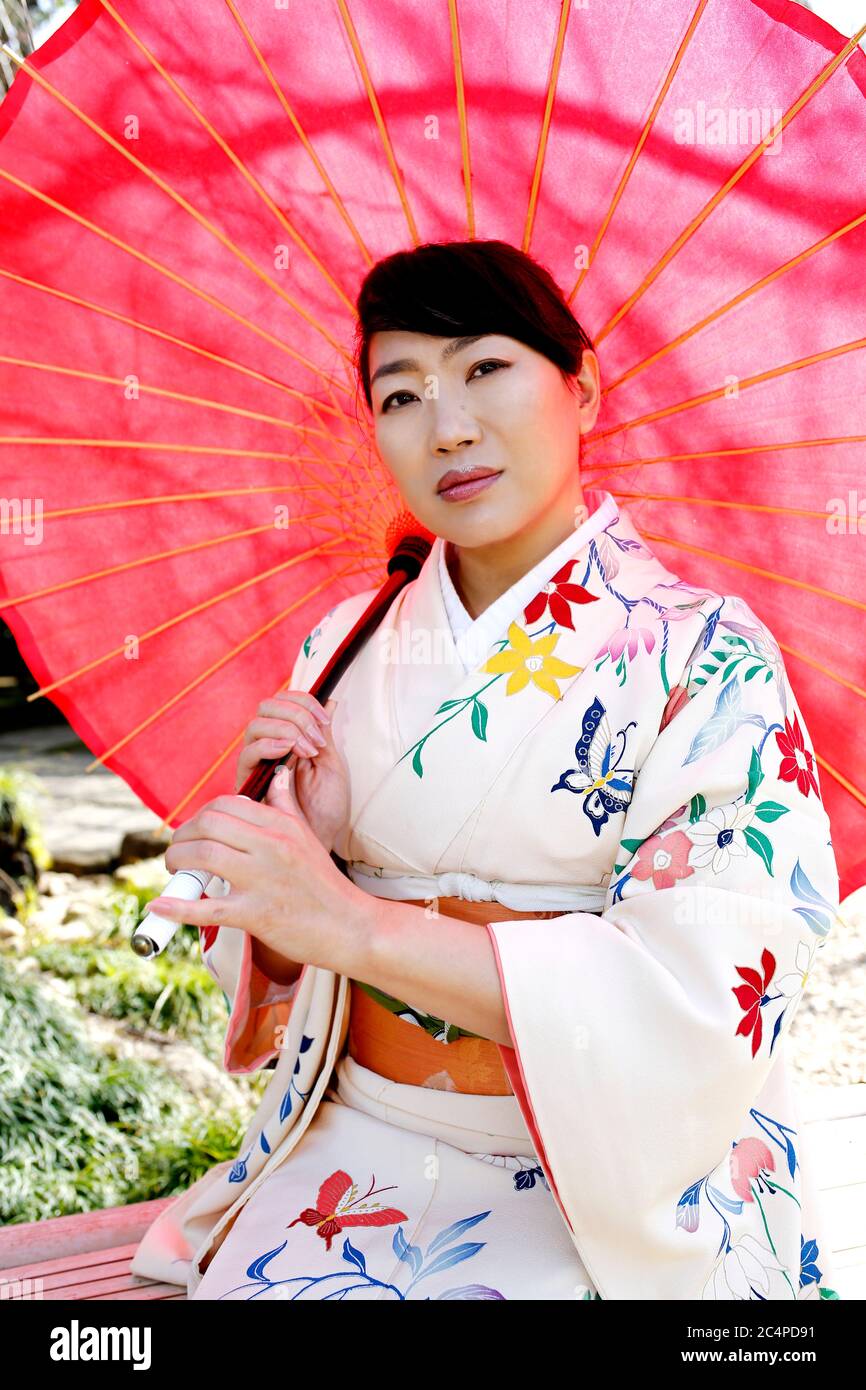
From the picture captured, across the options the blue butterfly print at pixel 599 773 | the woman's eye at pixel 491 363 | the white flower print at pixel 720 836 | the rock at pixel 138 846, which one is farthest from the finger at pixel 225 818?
the rock at pixel 138 846

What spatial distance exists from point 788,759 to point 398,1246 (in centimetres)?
86

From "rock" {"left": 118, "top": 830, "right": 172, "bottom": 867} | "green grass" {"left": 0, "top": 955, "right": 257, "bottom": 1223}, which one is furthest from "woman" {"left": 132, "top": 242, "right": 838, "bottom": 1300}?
"rock" {"left": 118, "top": 830, "right": 172, "bottom": 867}

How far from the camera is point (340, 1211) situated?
6.20 feet

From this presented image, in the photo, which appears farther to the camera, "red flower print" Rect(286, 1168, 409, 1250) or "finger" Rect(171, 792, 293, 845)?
"red flower print" Rect(286, 1168, 409, 1250)

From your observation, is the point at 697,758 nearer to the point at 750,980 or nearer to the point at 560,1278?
the point at 750,980

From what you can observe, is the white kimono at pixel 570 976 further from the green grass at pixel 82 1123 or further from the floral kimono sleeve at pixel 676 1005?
the green grass at pixel 82 1123

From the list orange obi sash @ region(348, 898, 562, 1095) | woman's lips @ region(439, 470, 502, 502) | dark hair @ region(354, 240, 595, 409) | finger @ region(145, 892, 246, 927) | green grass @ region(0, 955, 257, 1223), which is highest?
dark hair @ region(354, 240, 595, 409)

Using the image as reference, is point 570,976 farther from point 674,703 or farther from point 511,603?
point 511,603

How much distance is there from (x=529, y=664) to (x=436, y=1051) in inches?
23.9

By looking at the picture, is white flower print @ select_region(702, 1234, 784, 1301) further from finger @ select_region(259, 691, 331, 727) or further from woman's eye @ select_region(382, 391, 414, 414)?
woman's eye @ select_region(382, 391, 414, 414)

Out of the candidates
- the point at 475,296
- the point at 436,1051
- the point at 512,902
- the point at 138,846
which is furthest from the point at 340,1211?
the point at 138,846

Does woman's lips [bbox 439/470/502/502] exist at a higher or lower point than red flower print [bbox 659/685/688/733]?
higher

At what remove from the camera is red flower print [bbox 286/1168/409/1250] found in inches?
72.7

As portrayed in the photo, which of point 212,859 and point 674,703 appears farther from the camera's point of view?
point 674,703
